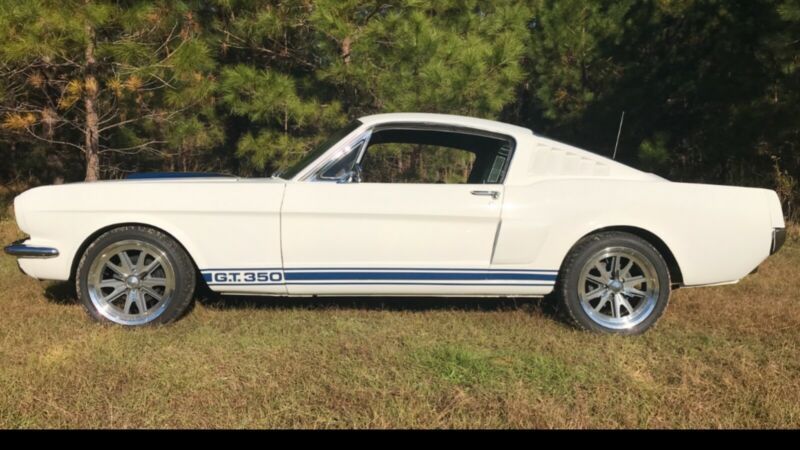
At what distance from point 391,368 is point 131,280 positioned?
5.79 ft

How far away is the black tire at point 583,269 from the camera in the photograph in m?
3.72

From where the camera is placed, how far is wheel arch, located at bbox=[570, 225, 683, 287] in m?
3.76

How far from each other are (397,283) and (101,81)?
6.15 meters

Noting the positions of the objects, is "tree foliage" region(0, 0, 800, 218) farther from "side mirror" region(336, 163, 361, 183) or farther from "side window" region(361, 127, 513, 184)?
"side mirror" region(336, 163, 361, 183)

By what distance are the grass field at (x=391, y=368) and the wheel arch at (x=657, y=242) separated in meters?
0.35

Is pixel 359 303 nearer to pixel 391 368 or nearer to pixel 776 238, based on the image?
pixel 391 368

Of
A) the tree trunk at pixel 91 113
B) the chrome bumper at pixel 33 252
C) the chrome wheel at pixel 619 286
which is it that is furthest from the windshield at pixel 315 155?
the tree trunk at pixel 91 113

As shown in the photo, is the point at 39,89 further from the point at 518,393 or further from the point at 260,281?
the point at 518,393

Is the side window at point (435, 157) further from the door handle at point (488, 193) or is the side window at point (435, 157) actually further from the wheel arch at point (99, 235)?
the wheel arch at point (99, 235)

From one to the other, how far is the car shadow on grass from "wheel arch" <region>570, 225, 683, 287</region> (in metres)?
0.72

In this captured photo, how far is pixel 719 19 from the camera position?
8.85 m

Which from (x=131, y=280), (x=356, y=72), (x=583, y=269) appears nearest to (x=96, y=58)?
(x=356, y=72)

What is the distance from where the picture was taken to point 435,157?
5.43 meters

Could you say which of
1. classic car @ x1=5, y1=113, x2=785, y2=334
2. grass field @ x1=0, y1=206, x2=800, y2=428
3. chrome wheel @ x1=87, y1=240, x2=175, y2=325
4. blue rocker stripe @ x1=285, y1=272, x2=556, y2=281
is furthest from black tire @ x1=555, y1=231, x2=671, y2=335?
chrome wheel @ x1=87, y1=240, x2=175, y2=325
